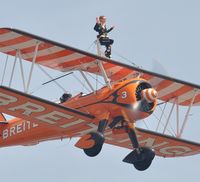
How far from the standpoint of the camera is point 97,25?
78.1 ft

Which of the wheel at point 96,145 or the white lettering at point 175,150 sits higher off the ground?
the white lettering at point 175,150

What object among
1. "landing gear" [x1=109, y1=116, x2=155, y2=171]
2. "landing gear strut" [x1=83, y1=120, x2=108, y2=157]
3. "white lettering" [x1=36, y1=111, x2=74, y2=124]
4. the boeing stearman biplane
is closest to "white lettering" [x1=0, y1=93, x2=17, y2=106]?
the boeing stearman biplane

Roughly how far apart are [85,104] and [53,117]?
91cm

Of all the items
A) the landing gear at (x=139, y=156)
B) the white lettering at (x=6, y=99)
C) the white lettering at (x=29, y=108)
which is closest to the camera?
the white lettering at (x=6, y=99)

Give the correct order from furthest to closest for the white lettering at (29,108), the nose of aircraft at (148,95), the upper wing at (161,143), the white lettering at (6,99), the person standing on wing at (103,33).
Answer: the upper wing at (161,143), the person standing on wing at (103,33), the nose of aircraft at (148,95), the white lettering at (29,108), the white lettering at (6,99)

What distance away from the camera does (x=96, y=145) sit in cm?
2127

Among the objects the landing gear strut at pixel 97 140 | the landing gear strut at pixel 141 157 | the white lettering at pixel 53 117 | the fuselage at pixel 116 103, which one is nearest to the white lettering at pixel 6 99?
the white lettering at pixel 53 117

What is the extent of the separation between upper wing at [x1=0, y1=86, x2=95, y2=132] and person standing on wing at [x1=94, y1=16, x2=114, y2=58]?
245cm

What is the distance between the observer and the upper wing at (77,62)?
71.9ft

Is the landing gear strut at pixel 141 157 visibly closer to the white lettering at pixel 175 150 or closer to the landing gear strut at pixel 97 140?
the landing gear strut at pixel 97 140

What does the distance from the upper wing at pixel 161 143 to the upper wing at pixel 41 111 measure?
1.97 meters

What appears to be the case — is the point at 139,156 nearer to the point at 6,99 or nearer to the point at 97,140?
the point at 97,140

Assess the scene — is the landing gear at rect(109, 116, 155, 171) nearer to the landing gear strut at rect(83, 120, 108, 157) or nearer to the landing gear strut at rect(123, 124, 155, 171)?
the landing gear strut at rect(123, 124, 155, 171)

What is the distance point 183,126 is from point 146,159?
2.27m
